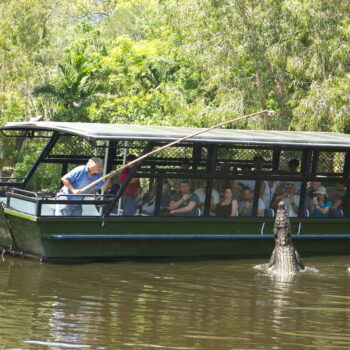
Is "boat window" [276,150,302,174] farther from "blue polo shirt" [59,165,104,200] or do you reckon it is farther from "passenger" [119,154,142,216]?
"blue polo shirt" [59,165,104,200]

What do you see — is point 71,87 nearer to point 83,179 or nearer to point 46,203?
point 83,179

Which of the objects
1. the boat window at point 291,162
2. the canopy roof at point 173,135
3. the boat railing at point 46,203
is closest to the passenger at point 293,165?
the boat window at point 291,162

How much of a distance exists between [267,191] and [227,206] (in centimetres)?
72

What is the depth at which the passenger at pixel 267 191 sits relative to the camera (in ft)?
45.3

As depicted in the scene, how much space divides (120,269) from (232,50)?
11.2 meters

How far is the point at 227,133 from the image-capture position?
13.7 metres

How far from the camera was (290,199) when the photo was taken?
14.1m

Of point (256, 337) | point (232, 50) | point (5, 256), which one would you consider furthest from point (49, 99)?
point (256, 337)

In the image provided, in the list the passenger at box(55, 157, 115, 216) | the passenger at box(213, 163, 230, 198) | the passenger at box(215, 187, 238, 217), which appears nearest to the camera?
the passenger at box(55, 157, 115, 216)

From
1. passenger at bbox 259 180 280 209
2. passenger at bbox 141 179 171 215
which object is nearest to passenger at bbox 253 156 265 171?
passenger at bbox 259 180 280 209

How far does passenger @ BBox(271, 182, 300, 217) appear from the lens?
551 inches

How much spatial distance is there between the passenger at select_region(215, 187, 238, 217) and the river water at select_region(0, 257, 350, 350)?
738 millimetres

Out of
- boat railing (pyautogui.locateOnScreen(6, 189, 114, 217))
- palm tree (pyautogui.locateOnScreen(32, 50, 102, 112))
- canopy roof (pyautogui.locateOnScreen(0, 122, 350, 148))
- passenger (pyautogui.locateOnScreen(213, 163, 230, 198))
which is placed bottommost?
boat railing (pyautogui.locateOnScreen(6, 189, 114, 217))

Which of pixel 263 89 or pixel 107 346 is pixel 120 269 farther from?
pixel 263 89
